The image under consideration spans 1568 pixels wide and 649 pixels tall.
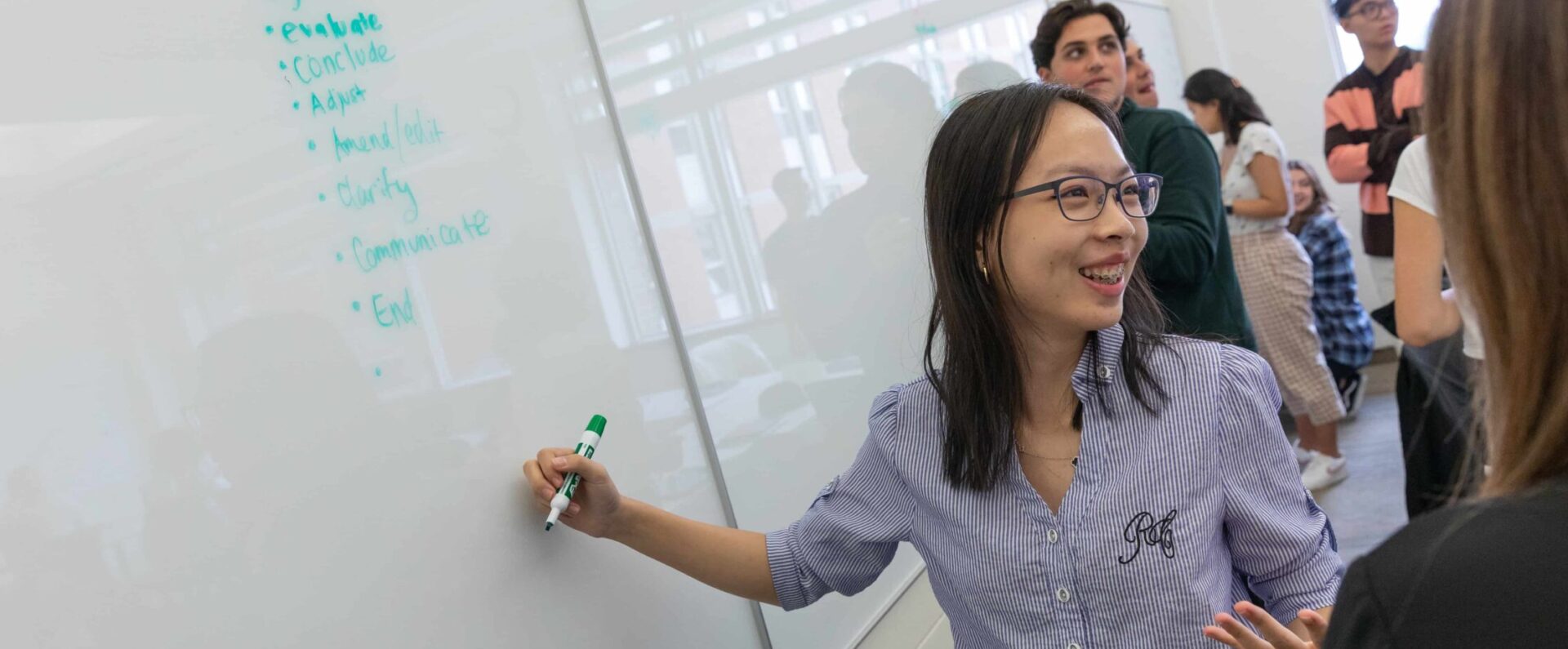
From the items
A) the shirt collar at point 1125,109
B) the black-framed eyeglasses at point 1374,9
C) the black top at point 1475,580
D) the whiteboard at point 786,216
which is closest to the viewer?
the black top at point 1475,580

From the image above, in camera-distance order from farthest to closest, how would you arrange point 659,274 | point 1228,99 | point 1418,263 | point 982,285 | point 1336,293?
point 1336,293
point 1228,99
point 1418,263
point 659,274
point 982,285

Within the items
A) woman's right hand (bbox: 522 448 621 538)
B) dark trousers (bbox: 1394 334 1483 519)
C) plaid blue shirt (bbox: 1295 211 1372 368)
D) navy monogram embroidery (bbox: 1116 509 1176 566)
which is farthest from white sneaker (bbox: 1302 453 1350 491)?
woman's right hand (bbox: 522 448 621 538)

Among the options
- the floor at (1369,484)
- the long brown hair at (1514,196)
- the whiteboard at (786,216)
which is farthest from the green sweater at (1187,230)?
the long brown hair at (1514,196)

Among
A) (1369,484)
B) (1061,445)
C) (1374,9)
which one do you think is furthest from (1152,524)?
(1369,484)

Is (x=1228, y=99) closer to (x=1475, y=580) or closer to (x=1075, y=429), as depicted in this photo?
(x=1075, y=429)

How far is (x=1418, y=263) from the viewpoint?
1966 mm

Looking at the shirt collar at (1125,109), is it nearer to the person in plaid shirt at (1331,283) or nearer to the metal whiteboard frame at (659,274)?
the metal whiteboard frame at (659,274)

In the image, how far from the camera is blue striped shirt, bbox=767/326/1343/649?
1.29m

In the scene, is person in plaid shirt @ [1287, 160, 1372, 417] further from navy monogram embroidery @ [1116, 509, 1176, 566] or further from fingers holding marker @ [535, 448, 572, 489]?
fingers holding marker @ [535, 448, 572, 489]

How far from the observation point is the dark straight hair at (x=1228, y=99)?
438 cm

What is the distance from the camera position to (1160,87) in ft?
17.4

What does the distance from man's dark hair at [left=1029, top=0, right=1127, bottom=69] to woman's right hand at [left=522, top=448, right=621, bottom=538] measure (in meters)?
1.71

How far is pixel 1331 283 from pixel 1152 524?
403 centimetres

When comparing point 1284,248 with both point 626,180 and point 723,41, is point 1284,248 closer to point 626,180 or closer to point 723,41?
point 723,41
